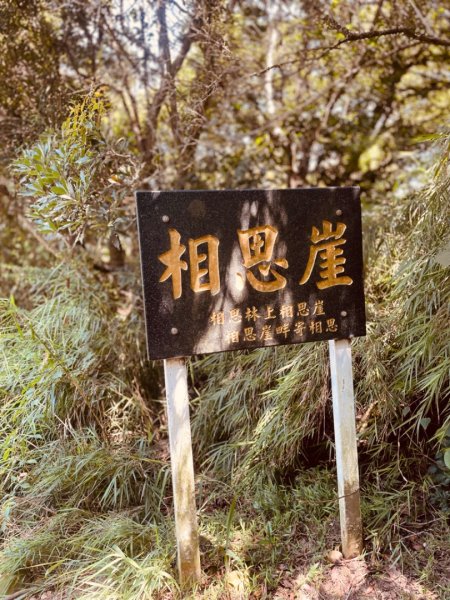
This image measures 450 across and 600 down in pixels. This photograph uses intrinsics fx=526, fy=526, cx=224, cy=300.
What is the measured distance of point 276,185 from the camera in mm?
6059

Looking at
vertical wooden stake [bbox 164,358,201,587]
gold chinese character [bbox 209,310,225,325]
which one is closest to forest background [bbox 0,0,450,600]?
vertical wooden stake [bbox 164,358,201,587]

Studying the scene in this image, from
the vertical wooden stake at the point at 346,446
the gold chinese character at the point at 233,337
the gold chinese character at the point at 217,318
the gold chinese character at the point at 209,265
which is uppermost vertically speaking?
the gold chinese character at the point at 209,265

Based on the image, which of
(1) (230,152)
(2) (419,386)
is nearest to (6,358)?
(2) (419,386)

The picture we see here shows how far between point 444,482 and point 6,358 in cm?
269

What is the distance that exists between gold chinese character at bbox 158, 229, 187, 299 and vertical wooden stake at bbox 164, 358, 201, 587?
32 centimetres

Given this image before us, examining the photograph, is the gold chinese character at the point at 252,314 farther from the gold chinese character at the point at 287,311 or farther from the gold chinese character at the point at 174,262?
the gold chinese character at the point at 174,262

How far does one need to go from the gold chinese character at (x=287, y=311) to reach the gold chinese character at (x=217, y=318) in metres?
0.28

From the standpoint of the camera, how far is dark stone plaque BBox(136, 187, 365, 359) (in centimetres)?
219

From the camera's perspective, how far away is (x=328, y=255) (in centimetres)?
245

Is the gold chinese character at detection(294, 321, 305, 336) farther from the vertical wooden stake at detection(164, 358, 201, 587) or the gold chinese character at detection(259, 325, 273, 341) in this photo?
the vertical wooden stake at detection(164, 358, 201, 587)

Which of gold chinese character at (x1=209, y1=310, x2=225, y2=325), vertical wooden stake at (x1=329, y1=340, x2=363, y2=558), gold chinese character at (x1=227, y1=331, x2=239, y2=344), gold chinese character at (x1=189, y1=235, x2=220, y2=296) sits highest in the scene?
gold chinese character at (x1=189, y1=235, x2=220, y2=296)

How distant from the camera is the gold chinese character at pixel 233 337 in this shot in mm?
2294

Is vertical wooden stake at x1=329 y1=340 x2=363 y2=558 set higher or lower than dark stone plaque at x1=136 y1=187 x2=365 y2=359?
lower

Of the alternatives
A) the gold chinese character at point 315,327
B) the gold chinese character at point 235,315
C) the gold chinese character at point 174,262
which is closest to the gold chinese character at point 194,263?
the gold chinese character at point 174,262
